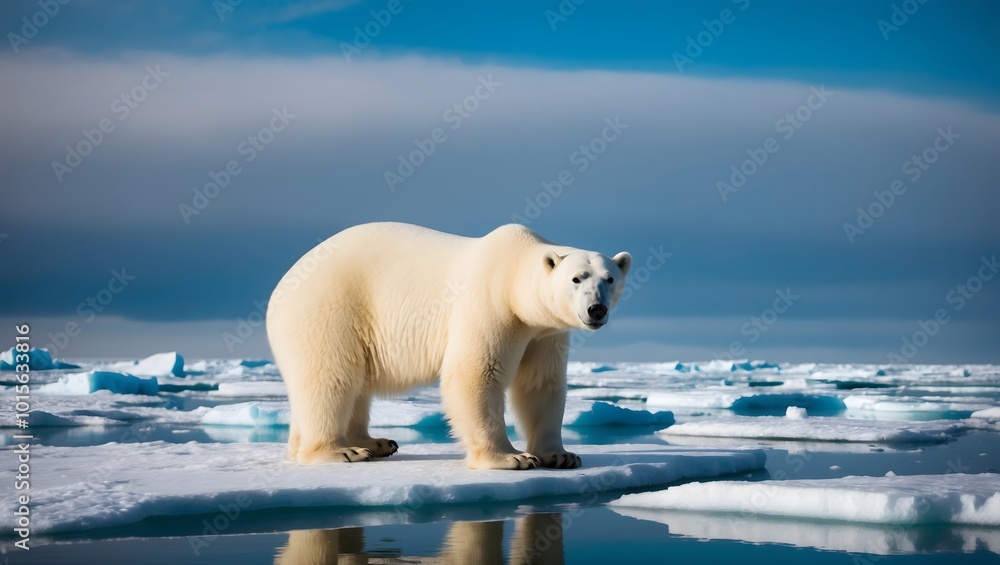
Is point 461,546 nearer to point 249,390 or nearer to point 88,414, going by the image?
point 88,414

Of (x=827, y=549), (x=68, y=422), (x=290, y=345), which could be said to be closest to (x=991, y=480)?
(x=827, y=549)

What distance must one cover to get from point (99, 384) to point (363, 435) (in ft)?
52.3

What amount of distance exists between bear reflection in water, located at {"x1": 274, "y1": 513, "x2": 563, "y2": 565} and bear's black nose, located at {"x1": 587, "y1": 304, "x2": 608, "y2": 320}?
52.8 inches

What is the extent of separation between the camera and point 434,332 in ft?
22.2

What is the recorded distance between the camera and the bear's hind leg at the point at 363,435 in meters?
7.36

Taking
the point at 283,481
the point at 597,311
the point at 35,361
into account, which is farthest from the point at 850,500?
the point at 35,361

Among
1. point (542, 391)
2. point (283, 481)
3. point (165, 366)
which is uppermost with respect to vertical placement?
point (165, 366)

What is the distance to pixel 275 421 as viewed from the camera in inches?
566

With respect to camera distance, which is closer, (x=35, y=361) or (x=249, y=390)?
(x=249, y=390)

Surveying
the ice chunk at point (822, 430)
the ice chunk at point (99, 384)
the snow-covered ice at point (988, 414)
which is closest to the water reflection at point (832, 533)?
the ice chunk at point (822, 430)

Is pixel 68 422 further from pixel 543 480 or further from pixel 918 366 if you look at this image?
pixel 918 366

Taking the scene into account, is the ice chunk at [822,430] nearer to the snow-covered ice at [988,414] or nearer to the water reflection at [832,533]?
the snow-covered ice at [988,414]

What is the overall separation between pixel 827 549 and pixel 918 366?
167 ft

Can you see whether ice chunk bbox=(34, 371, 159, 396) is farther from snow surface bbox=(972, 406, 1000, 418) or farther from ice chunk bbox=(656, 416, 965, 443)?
snow surface bbox=(972, 406, 1000, 418)
